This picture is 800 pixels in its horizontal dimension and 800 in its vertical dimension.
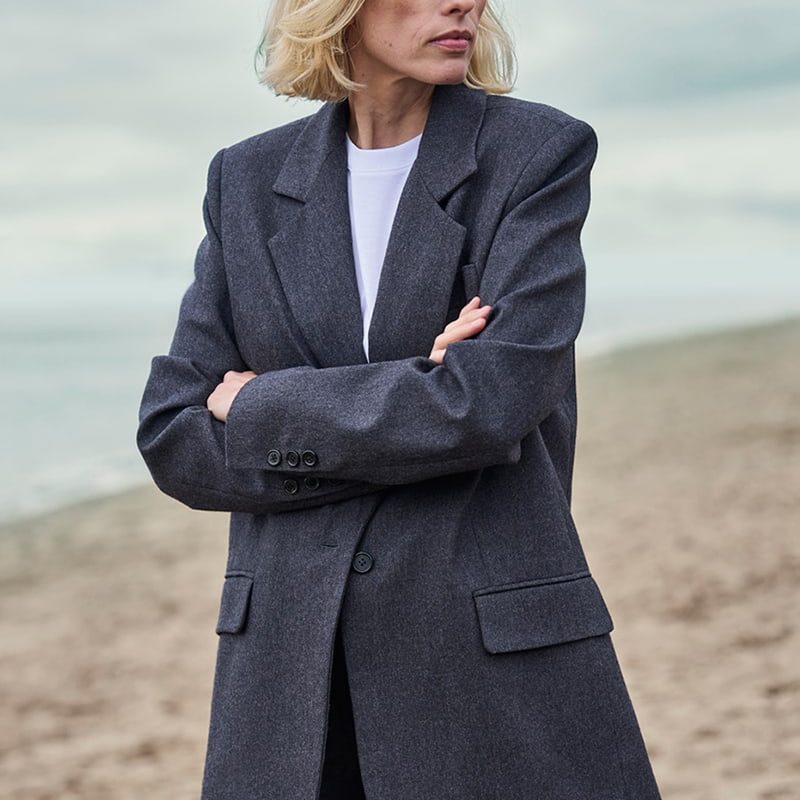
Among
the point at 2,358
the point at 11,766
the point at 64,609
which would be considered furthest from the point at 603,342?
the point at 11,766

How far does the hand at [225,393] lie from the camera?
6.91 ft

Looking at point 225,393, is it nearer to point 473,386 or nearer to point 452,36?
point 473,386

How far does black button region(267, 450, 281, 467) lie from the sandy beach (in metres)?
2.34

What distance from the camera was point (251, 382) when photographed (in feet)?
6.81

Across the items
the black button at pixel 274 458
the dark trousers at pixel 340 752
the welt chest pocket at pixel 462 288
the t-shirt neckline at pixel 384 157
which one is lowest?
the dark trousers at pixel 340 752

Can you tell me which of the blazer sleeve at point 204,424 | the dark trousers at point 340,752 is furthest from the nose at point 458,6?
the dark trousers at point 340,752

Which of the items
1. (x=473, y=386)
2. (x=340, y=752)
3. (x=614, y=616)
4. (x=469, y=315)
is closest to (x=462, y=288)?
(x=469, y=315)

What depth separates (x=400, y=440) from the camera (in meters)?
1.93

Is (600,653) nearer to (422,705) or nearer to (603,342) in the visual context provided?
(422,705)

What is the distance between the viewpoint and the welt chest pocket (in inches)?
82.2

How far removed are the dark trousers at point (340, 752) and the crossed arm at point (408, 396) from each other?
0.89 feet

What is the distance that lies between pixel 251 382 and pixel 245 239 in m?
0.26

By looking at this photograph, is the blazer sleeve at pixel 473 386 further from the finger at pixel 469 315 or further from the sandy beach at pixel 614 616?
the sandy beach at pixel 614 616

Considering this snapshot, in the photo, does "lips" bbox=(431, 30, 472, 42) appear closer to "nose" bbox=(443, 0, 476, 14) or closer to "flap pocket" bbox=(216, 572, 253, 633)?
"nose" bbox=(443, 0, 476, 14)
